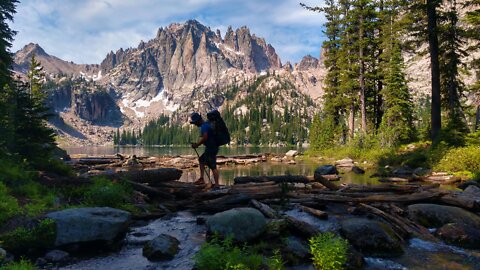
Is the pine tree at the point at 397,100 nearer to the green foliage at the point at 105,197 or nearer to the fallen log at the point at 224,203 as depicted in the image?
the fallen log at the point at 224,203

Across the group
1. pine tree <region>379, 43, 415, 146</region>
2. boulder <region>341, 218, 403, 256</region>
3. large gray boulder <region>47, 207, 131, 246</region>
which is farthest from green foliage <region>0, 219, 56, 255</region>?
pine tree <region>379, 43, 415, 146</region>

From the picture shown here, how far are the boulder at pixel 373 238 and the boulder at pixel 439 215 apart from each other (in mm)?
2070

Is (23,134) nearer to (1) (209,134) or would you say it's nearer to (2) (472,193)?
(1) (209,134)

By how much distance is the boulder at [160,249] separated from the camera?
7.61 meters

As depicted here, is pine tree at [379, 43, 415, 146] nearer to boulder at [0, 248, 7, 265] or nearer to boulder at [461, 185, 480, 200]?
boulder at [461, 185, 480, 200]

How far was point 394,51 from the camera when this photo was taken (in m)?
35.3

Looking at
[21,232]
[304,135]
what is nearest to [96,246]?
[21,232]

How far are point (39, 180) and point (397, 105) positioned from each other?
32.7 metres

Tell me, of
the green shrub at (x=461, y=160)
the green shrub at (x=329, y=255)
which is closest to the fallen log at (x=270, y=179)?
the green shrub at (x=329, y=255)

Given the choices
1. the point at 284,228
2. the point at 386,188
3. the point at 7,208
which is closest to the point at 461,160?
the point at 386,188

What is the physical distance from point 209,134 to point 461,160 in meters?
14.6

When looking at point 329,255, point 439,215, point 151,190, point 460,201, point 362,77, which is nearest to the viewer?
point 329,255

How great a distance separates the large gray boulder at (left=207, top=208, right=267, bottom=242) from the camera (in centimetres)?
811

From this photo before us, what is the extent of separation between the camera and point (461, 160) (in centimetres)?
1938
